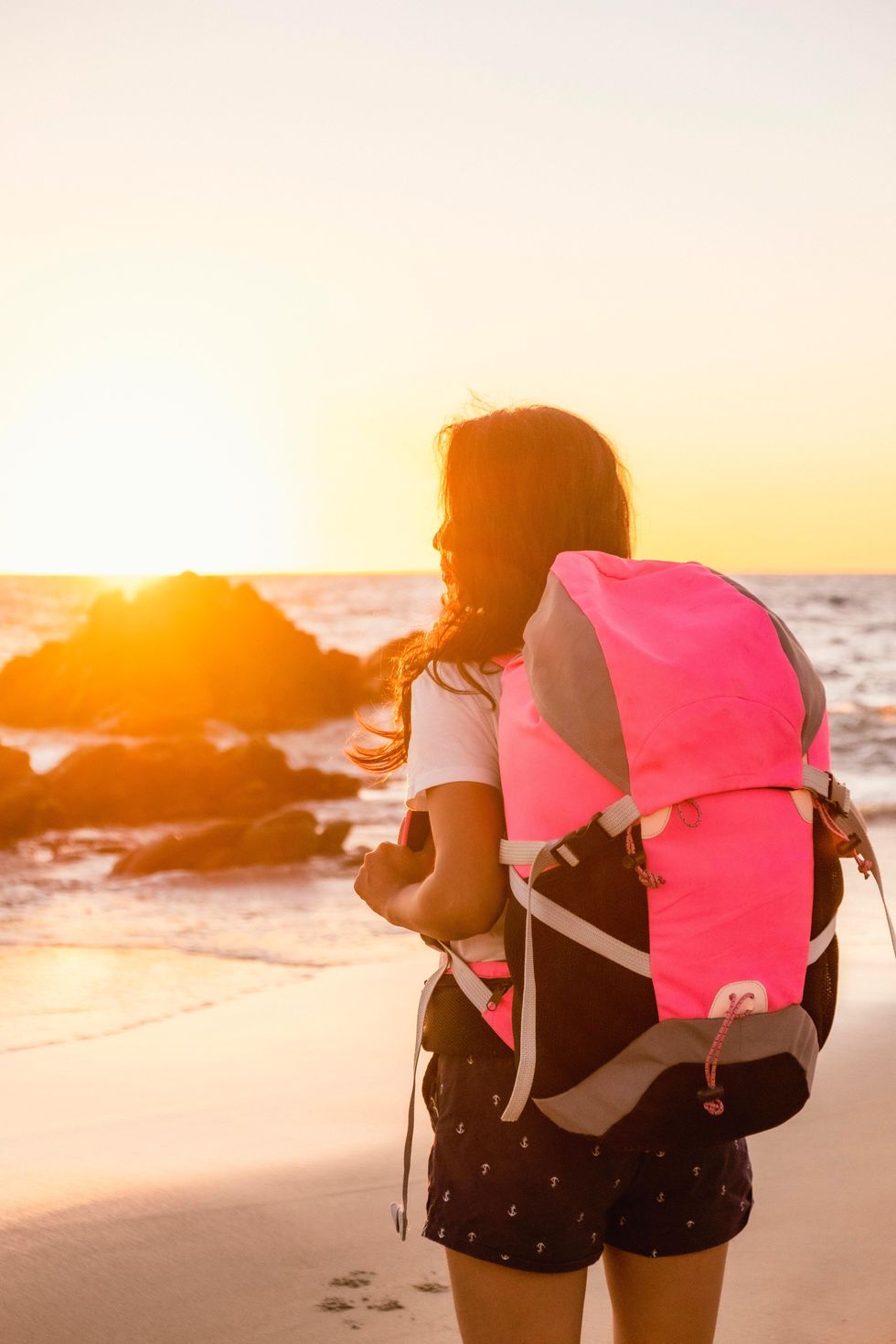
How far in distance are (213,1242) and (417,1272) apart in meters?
0.51

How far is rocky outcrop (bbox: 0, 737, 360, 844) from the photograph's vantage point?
1312 cm

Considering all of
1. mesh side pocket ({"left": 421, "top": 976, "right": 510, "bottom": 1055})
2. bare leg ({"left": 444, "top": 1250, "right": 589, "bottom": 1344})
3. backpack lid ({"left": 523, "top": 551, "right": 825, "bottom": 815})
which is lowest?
bare leg ({"left": 444, "top": 1250, "right": 589, "bottom": 1344})

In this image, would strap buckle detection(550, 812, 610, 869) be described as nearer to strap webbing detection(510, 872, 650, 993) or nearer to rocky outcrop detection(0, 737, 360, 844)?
strap webbing detection(510, 872, 650, 993)

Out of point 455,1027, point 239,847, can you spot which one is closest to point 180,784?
point 239,847

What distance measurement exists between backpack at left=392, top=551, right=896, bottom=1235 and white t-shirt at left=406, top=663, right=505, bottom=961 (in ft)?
0.34

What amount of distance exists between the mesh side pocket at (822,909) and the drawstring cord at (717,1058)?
14 cm

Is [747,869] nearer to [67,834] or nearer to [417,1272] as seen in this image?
[417,1272]

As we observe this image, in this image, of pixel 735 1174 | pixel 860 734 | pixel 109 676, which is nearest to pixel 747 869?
pixel 735 1174

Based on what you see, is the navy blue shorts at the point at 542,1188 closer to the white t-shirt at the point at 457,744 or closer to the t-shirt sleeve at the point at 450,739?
the white t-shirt at the point at 457,744

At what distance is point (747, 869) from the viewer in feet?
4.86

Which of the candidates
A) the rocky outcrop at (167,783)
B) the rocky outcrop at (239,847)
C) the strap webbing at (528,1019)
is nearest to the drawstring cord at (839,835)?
the strap webbing at (528,1019)

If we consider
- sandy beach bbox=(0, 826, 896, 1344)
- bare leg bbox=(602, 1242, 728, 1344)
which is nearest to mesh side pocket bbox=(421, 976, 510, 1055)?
bare leg bbox=(602, 1242, 728, 1344)

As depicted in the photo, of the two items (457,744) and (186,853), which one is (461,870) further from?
(186,853)

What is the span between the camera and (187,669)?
2292 centimetres
